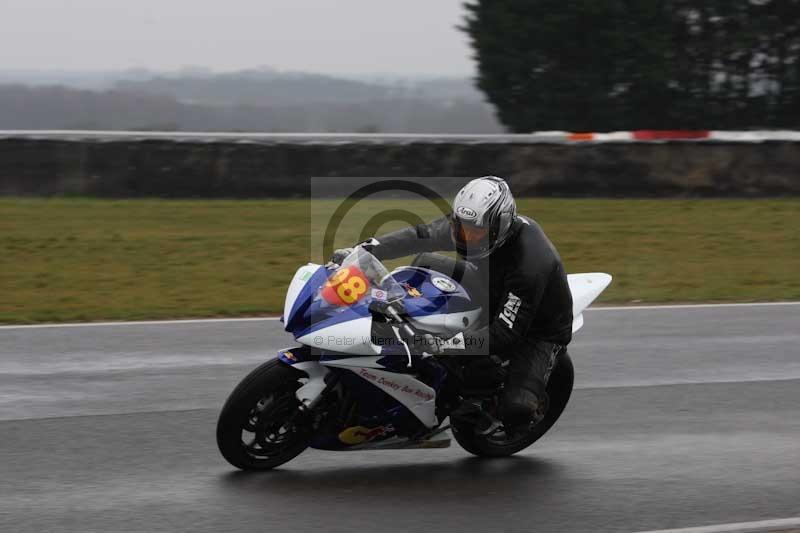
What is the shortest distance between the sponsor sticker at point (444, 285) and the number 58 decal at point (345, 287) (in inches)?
16.9

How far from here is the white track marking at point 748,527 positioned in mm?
5570

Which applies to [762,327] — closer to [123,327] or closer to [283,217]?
[123,327]

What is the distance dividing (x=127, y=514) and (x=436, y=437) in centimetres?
→ 177

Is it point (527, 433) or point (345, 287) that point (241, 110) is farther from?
point (345, 287)

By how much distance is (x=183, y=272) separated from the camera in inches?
517

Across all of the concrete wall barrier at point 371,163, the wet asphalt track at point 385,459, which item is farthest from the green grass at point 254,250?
the wet asphalt track at point 385,459

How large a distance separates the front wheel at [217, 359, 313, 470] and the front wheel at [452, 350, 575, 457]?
105cm

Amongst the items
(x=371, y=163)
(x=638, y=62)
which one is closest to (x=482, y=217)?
(x=371, y=163)

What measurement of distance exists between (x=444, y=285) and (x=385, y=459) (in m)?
1.24

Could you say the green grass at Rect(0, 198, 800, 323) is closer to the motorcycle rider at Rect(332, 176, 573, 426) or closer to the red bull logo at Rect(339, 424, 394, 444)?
the motorcycle rider at Rect(332, 176, 573, 426)

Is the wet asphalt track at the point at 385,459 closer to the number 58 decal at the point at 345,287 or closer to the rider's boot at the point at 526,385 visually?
the rider's boot at the point at 526,385

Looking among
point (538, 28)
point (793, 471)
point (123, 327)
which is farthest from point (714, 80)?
point (793, 471)

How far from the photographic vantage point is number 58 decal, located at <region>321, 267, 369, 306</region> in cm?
585

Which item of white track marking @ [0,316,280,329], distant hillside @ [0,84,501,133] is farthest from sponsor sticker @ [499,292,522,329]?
distant hillside @ [0,84,501,133]
